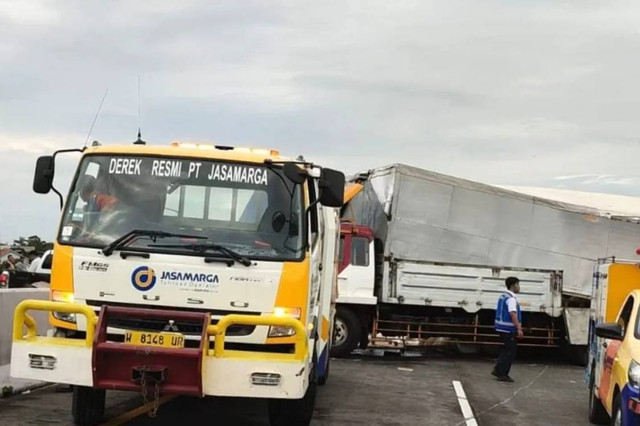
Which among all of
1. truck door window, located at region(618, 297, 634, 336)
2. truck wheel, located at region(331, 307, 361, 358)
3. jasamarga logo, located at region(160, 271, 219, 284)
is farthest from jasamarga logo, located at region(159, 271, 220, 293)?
truck wheel, located at region(331, 307, 361, 358)

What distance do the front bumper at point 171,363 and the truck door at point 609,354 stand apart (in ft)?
10.8

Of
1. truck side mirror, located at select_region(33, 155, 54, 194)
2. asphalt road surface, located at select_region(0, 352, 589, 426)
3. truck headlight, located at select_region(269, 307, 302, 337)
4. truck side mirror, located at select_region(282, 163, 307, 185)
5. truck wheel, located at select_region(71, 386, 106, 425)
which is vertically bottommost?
asphalt road surface, located at select_region(0, 352, 589, 426)

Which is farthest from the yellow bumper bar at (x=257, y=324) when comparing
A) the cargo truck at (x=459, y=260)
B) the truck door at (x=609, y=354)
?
the cargo truck at (x=459, y=260)

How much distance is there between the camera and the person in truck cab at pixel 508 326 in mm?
13656

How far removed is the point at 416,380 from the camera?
13141 mm

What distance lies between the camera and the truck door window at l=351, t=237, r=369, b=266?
635 inches

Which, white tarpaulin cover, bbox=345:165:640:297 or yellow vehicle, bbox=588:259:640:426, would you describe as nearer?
yellow vehicle, bbox=588:259:640:426

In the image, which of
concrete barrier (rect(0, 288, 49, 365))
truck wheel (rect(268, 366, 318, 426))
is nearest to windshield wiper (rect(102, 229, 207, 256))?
truck wheel (rect(268, 366, 318, 426))

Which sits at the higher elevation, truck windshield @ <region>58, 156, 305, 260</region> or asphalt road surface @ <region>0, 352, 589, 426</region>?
truck windshield @ <region>58, 156, 305, 260</region>

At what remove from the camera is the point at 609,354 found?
8453 mm

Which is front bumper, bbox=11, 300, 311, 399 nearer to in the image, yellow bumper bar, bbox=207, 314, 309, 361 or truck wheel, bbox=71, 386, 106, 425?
yellow bumper bar, bbox=207, 314, 309, 361

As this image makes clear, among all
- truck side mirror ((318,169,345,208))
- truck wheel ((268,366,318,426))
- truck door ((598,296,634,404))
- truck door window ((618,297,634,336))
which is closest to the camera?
truck side mirror ((318,169,345,208))

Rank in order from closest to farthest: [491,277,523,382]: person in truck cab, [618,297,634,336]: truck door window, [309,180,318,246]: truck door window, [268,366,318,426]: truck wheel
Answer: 1. [309,180,318,246]: truck door window
2. [268,366,318,426]: truck wheel
3. [618,297,634,336]: truck door window
4. [491,277,523,382]: person in truck cab

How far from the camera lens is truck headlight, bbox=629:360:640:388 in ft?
22.5
